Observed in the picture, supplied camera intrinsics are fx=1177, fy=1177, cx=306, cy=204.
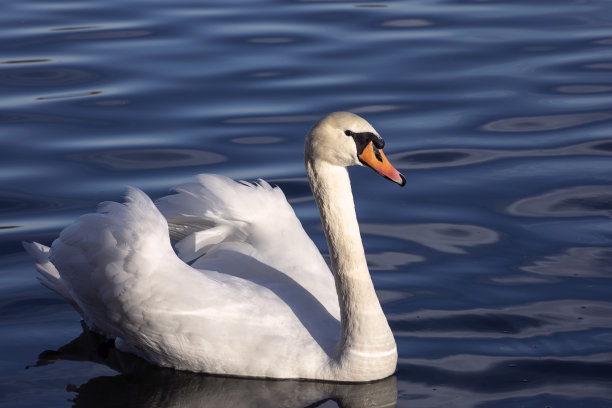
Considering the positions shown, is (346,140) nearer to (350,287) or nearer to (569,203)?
(350,287)

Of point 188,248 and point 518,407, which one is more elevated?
point 188,248

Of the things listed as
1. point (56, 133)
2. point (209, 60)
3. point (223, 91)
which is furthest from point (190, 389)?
point (209, 60)

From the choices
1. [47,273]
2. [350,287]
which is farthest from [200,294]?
[47,273]

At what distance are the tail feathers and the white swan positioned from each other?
0.38m

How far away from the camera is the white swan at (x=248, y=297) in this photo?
6625 millimetres

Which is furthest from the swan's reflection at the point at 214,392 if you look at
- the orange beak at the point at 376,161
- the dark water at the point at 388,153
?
the orange beak at the point at 376,161

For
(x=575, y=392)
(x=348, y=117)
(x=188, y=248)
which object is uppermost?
(x=348, y=117)

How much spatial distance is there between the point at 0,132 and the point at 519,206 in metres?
5.08

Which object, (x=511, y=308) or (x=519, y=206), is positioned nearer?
(x=511, y=308)

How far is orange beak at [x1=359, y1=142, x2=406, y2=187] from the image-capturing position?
→ 651 cm

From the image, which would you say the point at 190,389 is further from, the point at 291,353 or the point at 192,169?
the point at 192,169

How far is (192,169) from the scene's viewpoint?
1027cm

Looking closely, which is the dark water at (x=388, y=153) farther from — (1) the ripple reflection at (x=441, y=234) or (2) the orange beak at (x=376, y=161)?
(2) the orange beak at (x=376, y=161)

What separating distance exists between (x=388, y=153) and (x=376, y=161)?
155 inches
